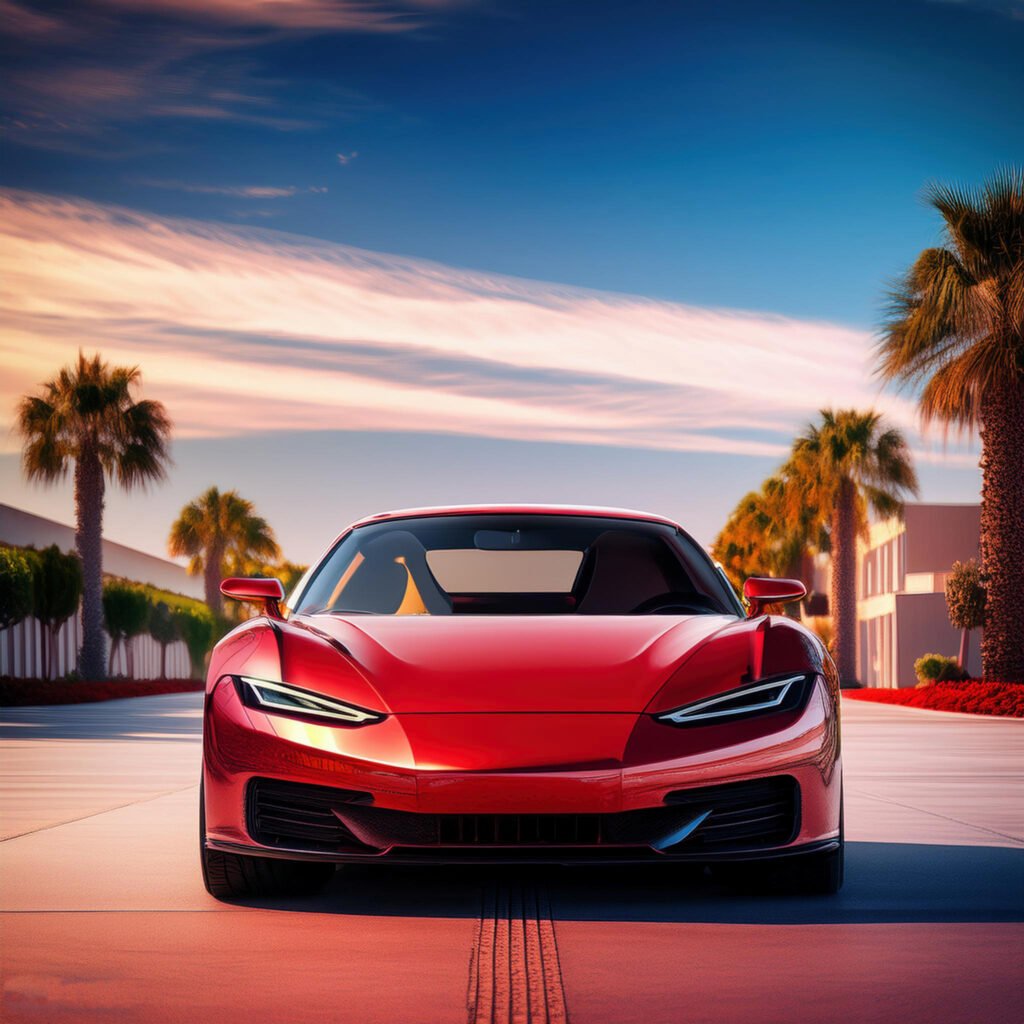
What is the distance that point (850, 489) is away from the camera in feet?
143

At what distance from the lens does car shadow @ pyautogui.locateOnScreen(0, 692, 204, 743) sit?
17750mm

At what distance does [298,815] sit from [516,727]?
2.48 feet

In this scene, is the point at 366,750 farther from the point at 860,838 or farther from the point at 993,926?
the point at 860,838

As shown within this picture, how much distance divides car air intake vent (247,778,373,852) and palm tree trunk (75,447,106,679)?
3595 centimetres

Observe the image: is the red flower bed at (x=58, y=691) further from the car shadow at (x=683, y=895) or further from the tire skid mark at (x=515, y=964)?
the tire skid mark at (x=515, y=964)

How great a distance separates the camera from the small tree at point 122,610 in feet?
154

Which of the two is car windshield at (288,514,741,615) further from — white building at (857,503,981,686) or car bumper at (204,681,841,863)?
white building at (857,503,981,686)

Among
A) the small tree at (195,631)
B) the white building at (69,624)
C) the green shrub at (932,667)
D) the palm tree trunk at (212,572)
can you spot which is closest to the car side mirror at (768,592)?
the green shrub at (932,667)

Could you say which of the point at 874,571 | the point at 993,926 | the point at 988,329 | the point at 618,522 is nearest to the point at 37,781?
the point at 618,522

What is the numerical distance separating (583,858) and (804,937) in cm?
72

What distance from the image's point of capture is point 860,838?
7422mm

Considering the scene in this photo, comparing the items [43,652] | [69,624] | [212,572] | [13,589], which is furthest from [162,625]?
[13,589]

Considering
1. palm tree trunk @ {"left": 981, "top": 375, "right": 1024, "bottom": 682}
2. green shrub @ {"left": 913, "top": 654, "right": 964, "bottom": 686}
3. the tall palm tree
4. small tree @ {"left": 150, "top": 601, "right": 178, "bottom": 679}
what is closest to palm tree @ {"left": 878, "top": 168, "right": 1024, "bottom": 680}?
palm tree trunk @ {"left": 981, "top": 375, "right": 1024, "bottom": 682}

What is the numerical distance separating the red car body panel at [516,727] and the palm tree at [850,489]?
38.6 meters
